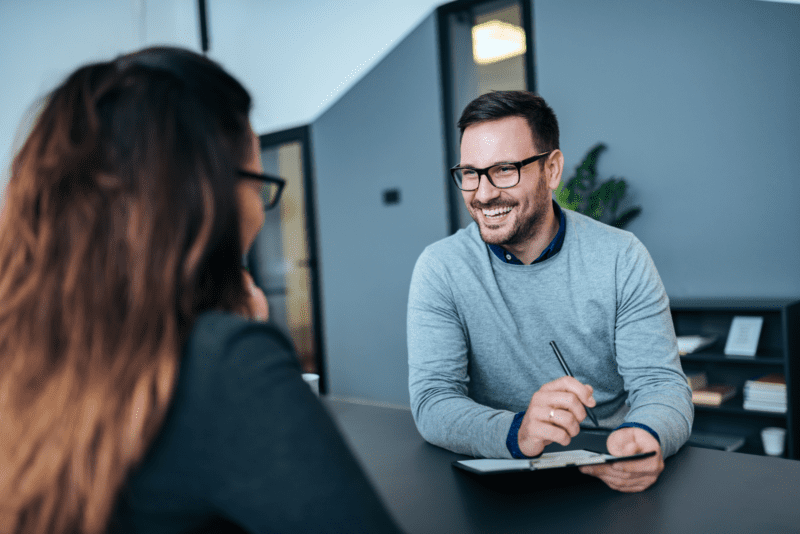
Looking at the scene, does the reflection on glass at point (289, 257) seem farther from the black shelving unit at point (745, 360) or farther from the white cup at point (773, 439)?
the white cup at point (773, 439)

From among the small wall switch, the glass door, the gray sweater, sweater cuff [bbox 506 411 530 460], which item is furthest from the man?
the glass door

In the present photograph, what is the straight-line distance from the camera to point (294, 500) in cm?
45

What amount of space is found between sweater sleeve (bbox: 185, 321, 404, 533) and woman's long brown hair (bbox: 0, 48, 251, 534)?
47 mm

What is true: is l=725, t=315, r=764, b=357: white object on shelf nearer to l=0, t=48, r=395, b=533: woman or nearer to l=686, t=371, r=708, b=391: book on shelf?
l=686, t=371, r=708, b=391: book on shelf

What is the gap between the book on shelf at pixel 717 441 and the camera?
2590mm

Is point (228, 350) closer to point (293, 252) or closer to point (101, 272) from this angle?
point (101, 272)

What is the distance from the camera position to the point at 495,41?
3.84 metres

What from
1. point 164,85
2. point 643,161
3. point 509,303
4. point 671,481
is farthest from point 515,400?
point 643,161

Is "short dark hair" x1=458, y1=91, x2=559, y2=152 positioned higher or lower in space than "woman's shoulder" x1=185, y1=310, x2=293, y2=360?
higher

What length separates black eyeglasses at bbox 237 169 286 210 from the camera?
0.60 m

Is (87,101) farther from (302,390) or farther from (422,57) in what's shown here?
(422,57)

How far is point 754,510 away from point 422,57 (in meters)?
3.64

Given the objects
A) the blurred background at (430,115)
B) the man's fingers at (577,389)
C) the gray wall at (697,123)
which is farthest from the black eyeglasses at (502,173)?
the gray wall at (697,123)

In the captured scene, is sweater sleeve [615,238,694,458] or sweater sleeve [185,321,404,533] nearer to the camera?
sweater sleeve [185,321,404,533]
